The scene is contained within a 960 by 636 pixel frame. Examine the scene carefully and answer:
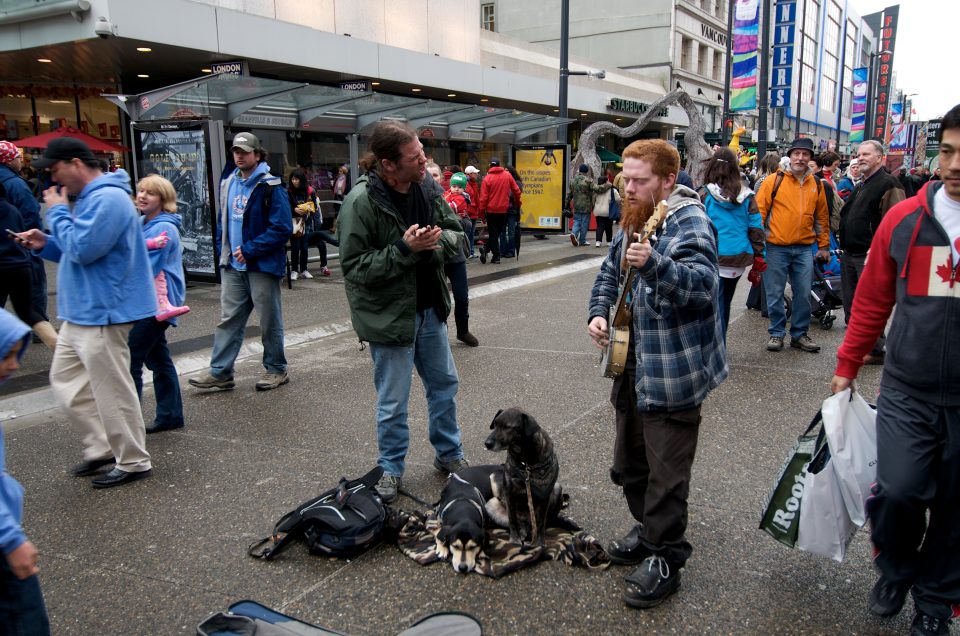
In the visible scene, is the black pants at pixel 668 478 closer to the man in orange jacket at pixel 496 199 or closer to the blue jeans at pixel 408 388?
the blue jeans at pixel 408 388

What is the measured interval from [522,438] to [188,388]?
13.0 feet

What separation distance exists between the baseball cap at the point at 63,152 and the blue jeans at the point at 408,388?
6.20 ft

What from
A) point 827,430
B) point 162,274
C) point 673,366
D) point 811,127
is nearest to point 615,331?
point 673,366

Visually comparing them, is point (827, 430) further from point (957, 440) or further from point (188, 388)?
point (188, 388)

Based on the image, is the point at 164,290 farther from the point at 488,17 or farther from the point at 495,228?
the point at 488,17

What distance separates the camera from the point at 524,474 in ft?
10.5

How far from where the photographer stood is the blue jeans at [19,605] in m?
1.92

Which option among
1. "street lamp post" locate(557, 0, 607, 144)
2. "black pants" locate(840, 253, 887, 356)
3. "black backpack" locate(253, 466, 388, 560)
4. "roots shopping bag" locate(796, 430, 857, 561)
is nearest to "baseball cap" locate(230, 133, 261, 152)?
"black backpack" locate(253, 466, 388, 560)

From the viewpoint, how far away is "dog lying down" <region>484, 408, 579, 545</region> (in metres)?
3.12

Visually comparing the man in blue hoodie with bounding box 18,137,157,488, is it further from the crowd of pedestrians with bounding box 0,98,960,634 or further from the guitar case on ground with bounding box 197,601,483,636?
the guitar case on ground with bounding box 197,601,483,636

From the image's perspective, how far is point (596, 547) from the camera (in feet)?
10.6

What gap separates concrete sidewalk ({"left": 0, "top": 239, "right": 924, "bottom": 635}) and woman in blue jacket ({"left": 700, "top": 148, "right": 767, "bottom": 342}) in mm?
977

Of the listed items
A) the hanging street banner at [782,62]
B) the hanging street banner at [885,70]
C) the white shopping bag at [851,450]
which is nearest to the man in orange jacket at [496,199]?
the white shopping bag at [851,450]

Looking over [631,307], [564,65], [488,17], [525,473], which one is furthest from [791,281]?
[488,17]
